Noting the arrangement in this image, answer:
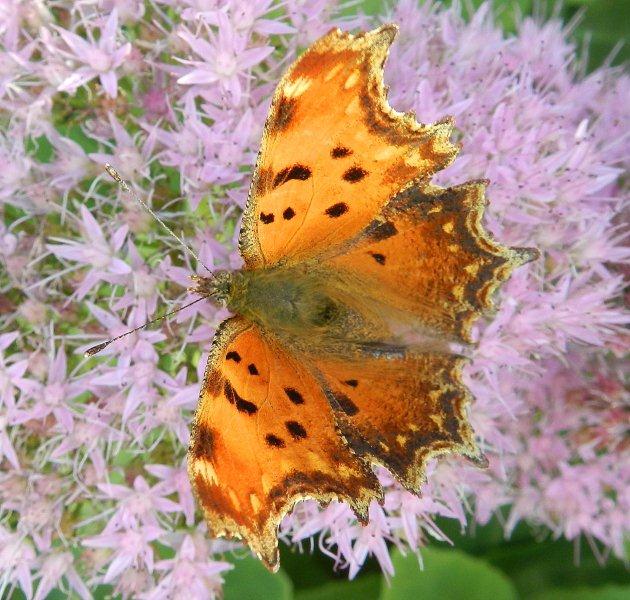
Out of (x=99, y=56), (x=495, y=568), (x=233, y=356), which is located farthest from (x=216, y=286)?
(x=495, y=568)

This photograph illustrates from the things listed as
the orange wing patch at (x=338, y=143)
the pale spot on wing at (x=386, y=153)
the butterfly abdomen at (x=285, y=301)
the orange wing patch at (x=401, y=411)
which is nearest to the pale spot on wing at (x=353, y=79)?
the orange wing patch at (x=338, y=143)

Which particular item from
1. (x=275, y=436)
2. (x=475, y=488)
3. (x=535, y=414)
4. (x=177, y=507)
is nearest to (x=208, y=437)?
(x=275, y=436)

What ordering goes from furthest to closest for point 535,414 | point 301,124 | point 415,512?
point 535,414 < point 415,512 < point 301,124

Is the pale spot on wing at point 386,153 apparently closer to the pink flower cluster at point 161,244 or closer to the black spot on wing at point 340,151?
the black spot on wing at point 340,151

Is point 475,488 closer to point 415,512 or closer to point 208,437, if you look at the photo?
point 415,512

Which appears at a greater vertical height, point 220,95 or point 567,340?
point 220,95

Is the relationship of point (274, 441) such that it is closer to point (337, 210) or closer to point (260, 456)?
point (260, 456)

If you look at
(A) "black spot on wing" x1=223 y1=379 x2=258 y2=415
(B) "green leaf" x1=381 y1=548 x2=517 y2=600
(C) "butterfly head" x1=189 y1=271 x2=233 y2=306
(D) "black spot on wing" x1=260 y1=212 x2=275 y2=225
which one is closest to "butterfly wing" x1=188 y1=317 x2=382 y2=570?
(A) "black spot on wing" x1=223 y1=379 x2=258 y2=415
